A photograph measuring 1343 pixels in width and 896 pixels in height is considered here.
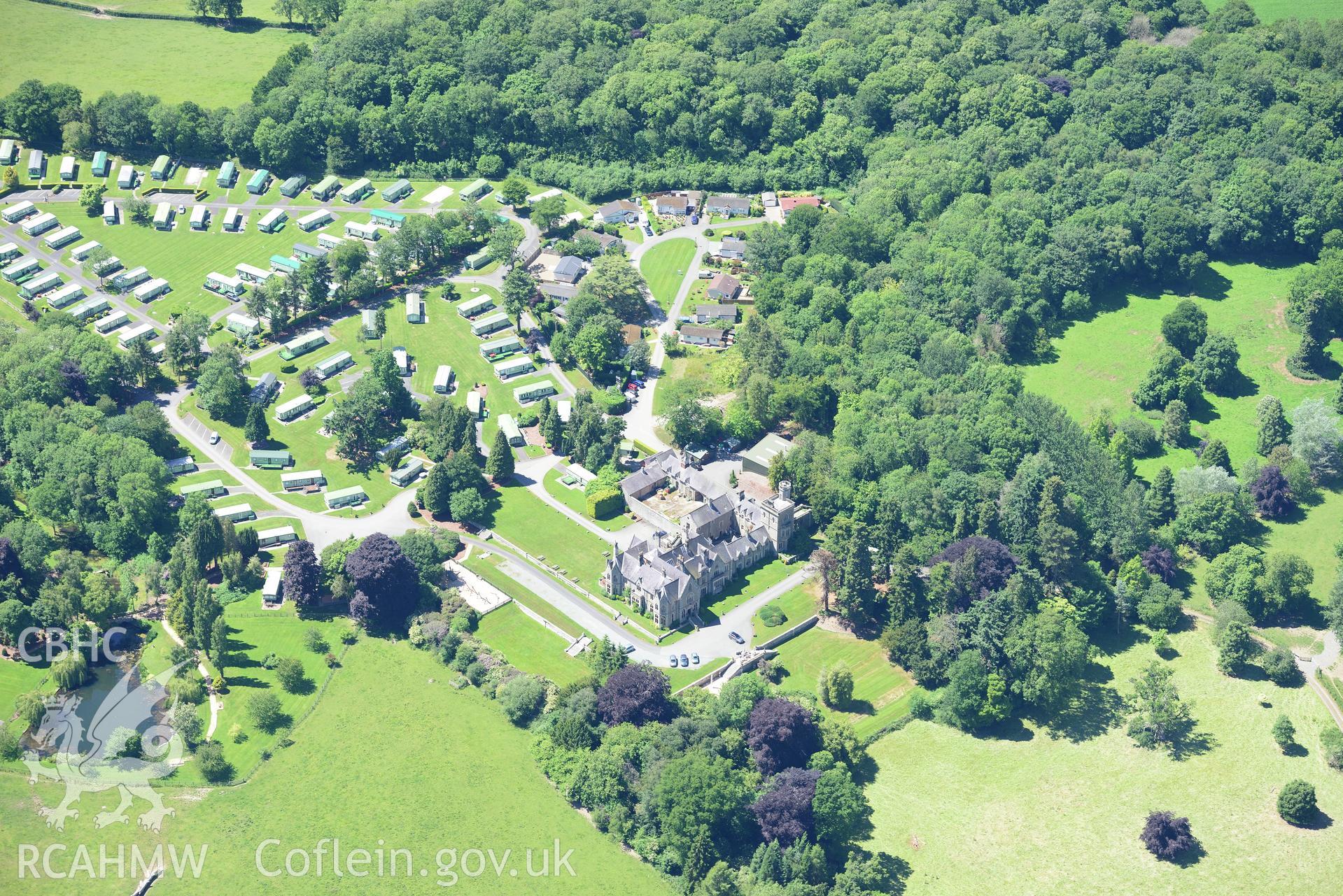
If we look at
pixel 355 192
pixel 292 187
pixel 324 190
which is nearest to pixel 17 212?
pixel 292 187

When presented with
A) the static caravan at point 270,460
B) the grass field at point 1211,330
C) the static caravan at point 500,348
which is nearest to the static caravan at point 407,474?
the static caravan at point 270,460

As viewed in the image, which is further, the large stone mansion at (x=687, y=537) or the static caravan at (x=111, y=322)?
the static caravan at (x=111, y=322)

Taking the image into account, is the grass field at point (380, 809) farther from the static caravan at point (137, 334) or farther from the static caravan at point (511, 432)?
the static caravan at point (137, 334)

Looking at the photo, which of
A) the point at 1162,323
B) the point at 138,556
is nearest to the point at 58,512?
the point at 138,556

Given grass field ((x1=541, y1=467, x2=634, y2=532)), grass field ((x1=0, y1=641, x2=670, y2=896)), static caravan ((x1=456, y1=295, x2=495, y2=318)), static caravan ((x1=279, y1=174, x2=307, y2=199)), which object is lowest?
grass field ((x1=0, y1=641, x2=670, y2=896))

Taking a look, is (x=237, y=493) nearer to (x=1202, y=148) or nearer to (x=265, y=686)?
(x=265, y=686)

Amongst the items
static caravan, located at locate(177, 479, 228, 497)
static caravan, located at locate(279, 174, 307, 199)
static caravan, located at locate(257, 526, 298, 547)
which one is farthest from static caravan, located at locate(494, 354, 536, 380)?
static caravan, located at locate(279, 174, 307, 199)

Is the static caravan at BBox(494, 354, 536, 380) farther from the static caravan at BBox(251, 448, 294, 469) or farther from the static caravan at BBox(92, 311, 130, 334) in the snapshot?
the static caravan at BBox(92, 311, 130, 334)
